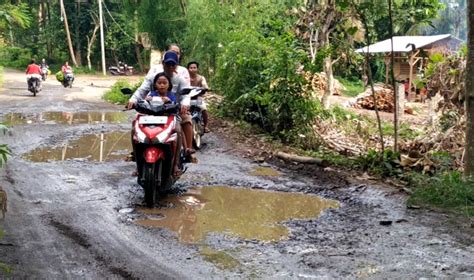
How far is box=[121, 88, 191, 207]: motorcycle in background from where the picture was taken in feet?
19.8

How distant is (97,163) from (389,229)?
4863mm

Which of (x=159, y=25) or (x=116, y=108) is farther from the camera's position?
(x=159, y=25)

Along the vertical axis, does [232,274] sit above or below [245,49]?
below

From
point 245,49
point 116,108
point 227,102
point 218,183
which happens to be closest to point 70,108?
point 116,108

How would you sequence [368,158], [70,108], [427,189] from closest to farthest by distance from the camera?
[427,189] → [368,158] → [70,108]

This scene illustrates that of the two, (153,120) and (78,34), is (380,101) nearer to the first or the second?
(153,120)

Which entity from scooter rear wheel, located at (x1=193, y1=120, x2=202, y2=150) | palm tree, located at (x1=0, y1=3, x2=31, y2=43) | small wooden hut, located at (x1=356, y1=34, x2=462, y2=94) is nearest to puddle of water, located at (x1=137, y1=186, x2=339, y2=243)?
palm tree, located at (x1=0, y1=3, x2=31, y2=43)

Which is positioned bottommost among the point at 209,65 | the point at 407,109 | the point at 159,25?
the point at 407,109

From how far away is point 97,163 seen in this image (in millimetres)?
8516

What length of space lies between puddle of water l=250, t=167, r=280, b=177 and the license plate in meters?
2.28

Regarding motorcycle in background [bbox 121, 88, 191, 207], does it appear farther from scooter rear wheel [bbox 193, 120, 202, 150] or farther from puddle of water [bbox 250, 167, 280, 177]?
scooter rear wheel [bbox 193, 120, 202, 150]

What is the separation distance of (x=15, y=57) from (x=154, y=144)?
152 feet

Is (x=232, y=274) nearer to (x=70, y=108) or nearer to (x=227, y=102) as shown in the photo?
(x=227, y=102)

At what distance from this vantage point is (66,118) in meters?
14.1
